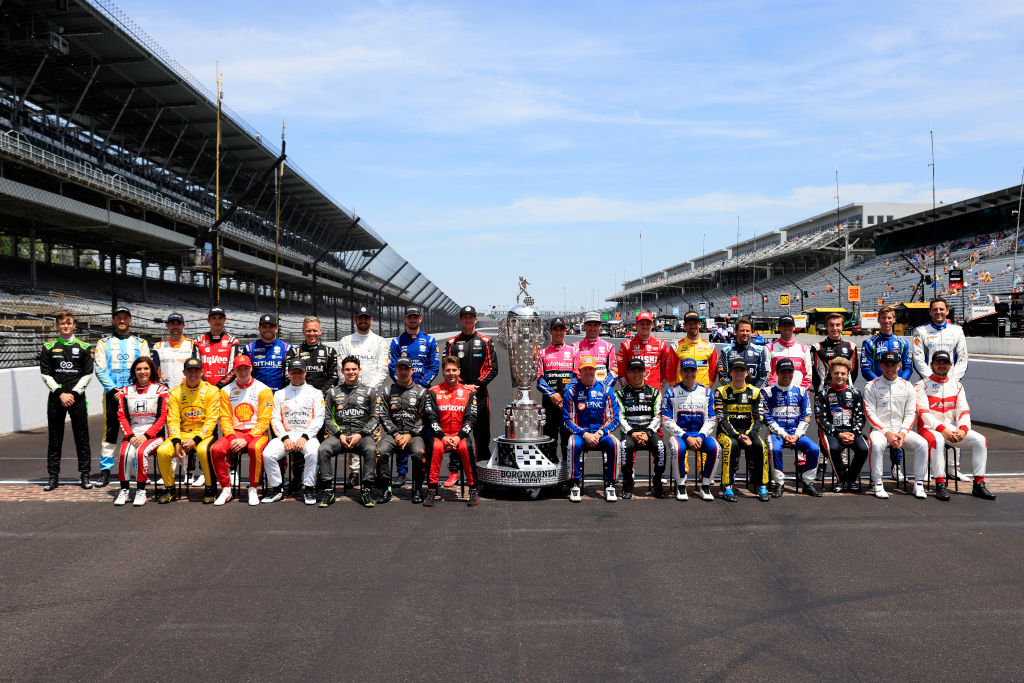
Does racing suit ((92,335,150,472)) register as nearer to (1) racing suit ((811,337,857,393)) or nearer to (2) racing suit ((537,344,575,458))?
(2) racing suit ((537,344,575,458))

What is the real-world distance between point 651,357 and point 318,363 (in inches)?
146

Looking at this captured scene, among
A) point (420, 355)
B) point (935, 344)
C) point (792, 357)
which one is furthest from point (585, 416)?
point (935, 344)

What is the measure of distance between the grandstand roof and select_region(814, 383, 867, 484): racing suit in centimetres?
2320

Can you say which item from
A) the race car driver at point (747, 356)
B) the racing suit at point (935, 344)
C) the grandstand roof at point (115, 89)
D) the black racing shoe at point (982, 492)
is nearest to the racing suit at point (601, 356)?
the race car driver at point (747, 356)

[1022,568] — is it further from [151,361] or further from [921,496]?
[151,361]

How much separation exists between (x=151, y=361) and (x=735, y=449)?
6076mm

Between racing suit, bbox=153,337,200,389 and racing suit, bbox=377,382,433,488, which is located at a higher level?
racing suit, bbox=153,337,200,389

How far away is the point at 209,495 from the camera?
22.4ft

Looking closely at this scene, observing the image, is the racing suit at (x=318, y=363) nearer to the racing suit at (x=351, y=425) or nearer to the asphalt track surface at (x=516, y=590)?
the racing suit at (x=351, y=425)

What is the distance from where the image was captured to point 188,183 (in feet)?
145

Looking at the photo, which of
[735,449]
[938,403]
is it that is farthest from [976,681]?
[938,403]

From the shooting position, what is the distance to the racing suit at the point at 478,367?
7.49 m

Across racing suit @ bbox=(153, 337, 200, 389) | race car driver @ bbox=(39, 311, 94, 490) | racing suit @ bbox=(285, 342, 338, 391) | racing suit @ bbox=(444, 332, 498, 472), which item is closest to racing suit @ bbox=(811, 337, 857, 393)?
racing suit @ bbox=(444, 332, 498, 472)

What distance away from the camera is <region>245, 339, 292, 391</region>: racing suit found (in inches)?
297
